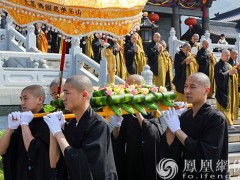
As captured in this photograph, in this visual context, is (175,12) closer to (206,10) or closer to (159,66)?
(206,10)

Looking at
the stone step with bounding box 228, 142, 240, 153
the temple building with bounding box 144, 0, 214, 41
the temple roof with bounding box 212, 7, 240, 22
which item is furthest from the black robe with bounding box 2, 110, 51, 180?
the temple roof with bounding box 212, 7, 240, 22

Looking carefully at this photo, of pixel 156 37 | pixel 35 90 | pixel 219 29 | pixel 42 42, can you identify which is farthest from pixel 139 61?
pixel 219 29

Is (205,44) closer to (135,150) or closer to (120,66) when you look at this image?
(120,66)

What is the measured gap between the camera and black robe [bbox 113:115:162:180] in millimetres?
5352

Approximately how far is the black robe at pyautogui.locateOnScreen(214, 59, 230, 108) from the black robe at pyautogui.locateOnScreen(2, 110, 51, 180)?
6.58 metres

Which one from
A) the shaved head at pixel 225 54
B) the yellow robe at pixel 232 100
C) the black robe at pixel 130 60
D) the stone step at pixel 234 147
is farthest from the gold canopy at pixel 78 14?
the black robe at pixel 130 60

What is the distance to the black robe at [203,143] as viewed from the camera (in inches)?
168

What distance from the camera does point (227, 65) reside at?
34.0 feet

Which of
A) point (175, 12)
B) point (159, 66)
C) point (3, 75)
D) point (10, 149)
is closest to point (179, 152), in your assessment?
point (10, 149)

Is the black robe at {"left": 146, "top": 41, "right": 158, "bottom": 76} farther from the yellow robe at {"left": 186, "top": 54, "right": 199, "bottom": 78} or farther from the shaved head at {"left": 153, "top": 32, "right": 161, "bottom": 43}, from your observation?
the yellow robe at {"left": 186, "top": 54, "right": 199, "bottom": 78}

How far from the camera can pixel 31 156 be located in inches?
165

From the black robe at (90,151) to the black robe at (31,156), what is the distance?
1.42ft

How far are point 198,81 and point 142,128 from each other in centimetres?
116

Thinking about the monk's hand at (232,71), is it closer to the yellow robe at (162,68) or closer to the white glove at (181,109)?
the yellow robe at (162,68)
